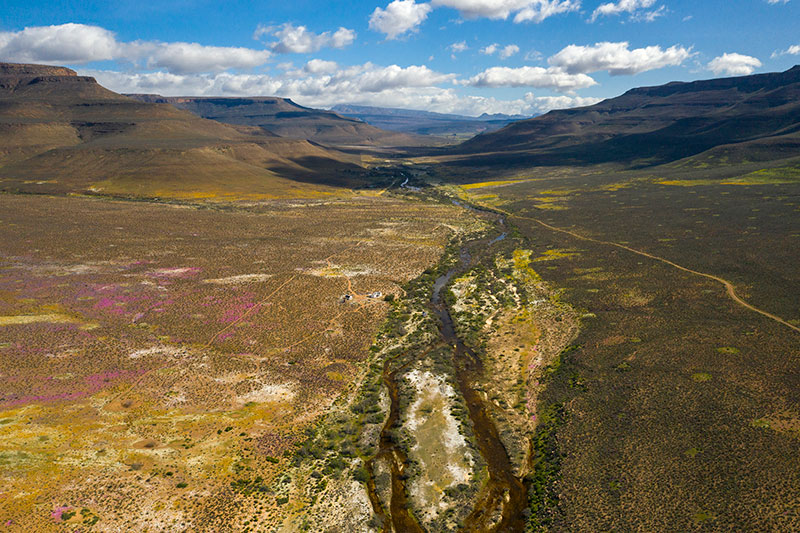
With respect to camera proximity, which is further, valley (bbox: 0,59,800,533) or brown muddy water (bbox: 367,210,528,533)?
valley (bbox: 0,59,800,533)

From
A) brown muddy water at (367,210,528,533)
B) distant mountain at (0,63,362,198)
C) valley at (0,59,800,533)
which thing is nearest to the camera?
brown muddy water at (367,210,528,533)

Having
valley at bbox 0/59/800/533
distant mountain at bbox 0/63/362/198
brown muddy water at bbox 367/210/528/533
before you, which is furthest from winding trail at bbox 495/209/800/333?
distant mountain at bbox 0/63/362/198

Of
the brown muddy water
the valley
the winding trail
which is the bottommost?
the brown muddy water

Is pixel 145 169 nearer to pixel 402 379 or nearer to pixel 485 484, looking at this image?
pixel 402 379

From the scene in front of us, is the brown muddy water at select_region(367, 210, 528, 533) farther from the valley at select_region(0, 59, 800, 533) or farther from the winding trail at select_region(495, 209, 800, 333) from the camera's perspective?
the winding trail at select_region(495, 209, 800, 333)

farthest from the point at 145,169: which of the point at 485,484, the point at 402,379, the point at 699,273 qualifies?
the point at 485,484

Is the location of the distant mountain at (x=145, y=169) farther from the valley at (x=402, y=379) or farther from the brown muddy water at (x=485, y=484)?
the brown muddy water at (x=485, y=484)

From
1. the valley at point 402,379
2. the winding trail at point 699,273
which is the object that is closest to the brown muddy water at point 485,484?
the valley at point 402,379

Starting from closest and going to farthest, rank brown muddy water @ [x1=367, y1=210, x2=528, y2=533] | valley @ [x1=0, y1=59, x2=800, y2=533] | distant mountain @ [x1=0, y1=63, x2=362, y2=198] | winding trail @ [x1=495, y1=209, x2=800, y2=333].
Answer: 1. brown muddy water @ [x1=367, y1=210, x2=528, y2=533]
2. valley @ [x1=0, y1=59, x2=800, y2=533]
3. winding trail @ [x1=495, y1=209, x2=800, y2=333]
4. distant mountain @ [x1=0, y1=63, x2=362, y2=198]

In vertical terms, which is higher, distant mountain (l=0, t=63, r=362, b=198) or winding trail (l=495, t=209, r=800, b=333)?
distant mountain (l=0, t=63, r=362, b=198)

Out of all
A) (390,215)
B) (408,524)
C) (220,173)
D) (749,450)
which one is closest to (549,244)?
(390,215)

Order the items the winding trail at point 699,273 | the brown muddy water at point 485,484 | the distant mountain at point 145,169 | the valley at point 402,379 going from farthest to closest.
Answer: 1. the distant mountain at point 145,169
2. the winding trail at point 699,273
3. the valley at point 402,379
4. the brown muddy water at point 485,484
